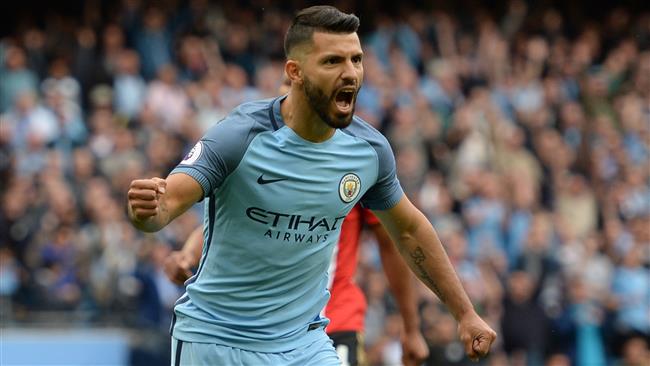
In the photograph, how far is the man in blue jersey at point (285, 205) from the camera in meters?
5.46

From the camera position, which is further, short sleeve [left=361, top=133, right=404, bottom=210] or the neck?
short sleeve [left=361, top=133, right=404, bottom=210]

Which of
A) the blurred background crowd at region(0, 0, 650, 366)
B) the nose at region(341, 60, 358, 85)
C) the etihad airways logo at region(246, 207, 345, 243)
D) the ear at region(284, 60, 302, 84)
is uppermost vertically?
the nose at region(341, 60, 358, 85)

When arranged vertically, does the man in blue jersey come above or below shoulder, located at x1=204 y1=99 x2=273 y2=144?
below

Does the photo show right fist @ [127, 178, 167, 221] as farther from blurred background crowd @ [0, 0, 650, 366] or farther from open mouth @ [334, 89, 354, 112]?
blurred background crowd @ [0, 0, 650, 366]

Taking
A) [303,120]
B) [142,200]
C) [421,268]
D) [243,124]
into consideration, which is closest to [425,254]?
[421,268]

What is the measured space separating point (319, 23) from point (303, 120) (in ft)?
1.32

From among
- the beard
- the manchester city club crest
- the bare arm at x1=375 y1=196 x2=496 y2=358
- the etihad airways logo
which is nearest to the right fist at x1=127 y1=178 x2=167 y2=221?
the etihad airways logo

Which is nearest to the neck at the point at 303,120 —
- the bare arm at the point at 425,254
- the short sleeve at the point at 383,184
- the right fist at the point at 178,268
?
the short sleeve at the point at 383,184

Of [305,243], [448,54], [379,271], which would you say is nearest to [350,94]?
[305,243]

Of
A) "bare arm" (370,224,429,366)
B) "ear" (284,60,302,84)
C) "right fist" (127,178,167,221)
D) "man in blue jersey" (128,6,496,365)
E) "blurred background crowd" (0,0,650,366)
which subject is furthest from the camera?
"blurred background crowd" (0,0,650,366)

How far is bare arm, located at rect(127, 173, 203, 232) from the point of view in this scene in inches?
187

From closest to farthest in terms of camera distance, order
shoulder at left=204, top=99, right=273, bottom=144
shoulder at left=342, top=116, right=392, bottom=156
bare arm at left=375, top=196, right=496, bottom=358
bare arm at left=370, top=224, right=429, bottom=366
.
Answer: shoulder at left=204, top=99, right=273, bottom=144 → shoulder at left=342, top=116, right=392, bottom=156 → bare arm at left=375, top=196, right=496, bottom=358 → bare arm at left=370, top=224, right=429, bottom=366

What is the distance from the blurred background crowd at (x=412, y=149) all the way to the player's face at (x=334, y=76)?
6.90m

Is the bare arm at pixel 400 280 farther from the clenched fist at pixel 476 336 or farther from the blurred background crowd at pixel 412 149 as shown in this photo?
the blurred background crowd at pixel 412 149
